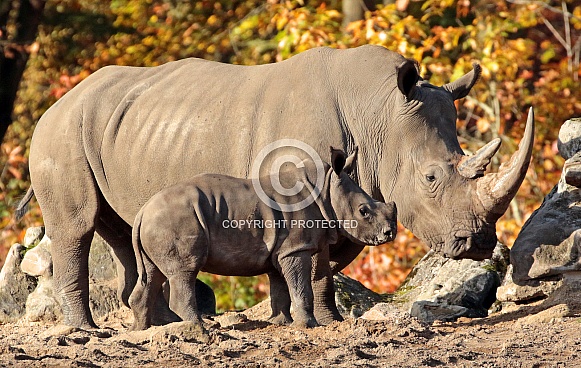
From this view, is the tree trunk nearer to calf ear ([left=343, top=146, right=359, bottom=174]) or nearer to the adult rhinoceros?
the adult rhinoceros

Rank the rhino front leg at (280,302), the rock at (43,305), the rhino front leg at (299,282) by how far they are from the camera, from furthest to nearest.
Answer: the rock at (43,305), the rhino front leg at (280,302), the rhino front leg at (299,282)

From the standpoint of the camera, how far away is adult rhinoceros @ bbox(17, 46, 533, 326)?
7.86 m

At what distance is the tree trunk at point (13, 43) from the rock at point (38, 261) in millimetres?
5578

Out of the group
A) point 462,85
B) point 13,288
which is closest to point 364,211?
point 462,85

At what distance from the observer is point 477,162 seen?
25.4 feet

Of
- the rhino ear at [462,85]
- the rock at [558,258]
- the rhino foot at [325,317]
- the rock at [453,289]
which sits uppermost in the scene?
the rhino ear at [462,85]

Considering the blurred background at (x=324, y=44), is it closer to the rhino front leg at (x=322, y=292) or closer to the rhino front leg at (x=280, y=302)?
the rhino front leg at (x=322, y=292)

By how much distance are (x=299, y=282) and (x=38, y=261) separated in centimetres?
358

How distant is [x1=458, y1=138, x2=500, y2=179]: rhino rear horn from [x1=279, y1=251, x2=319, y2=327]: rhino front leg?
127 cm

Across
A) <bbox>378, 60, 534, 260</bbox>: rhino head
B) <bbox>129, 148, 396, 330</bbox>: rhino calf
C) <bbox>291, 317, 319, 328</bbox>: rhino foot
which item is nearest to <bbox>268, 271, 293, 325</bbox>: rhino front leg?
<bbox>129, 148, 396, 330</bbox>: rhino calf

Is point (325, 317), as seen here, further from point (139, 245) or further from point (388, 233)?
point (139, 245)

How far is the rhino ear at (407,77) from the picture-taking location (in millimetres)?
7902

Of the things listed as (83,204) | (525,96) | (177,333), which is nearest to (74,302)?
(83,204)

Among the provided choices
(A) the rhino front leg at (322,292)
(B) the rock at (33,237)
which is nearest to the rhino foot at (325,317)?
(A) the rhino front leg at (322,292)
